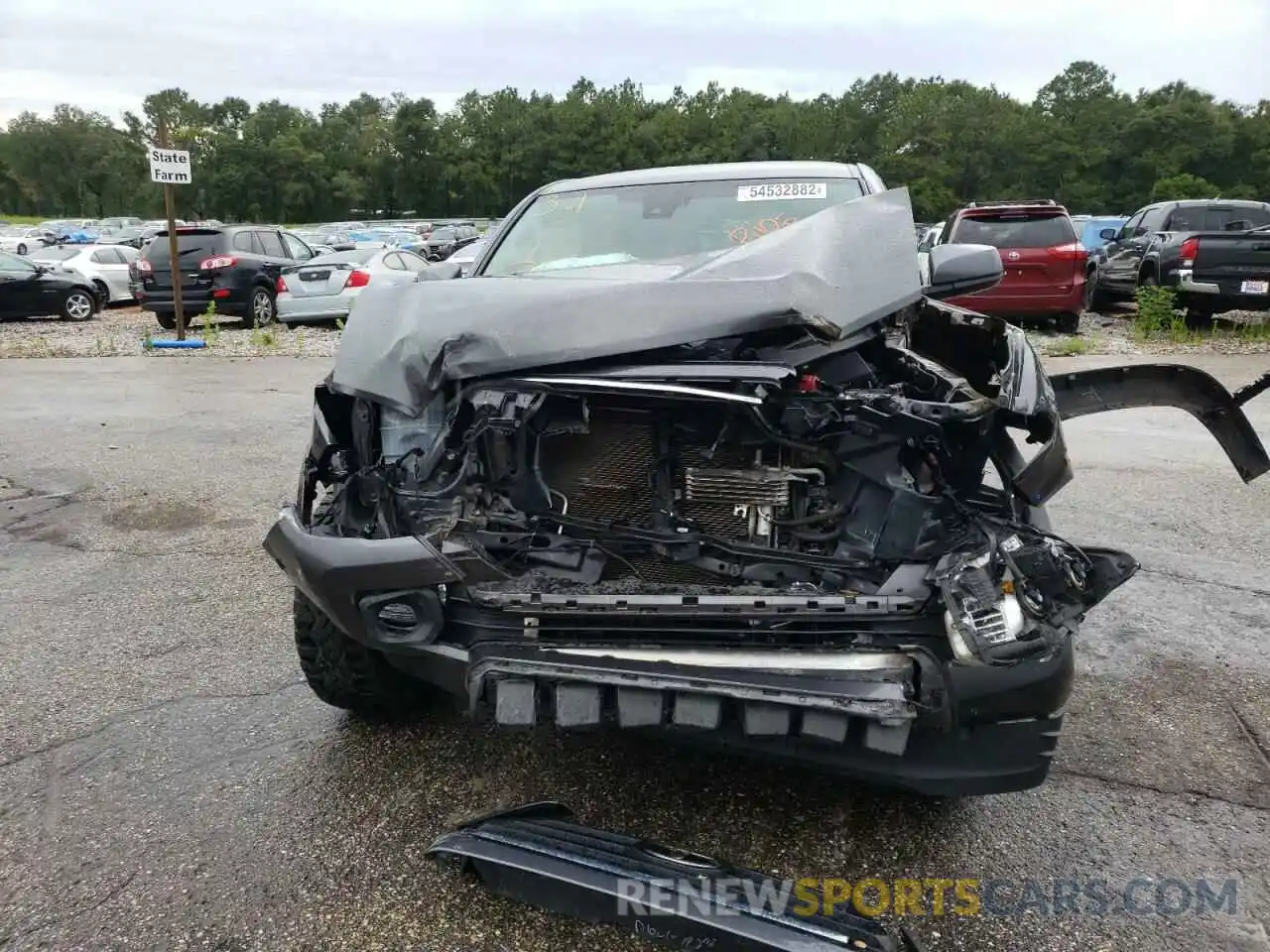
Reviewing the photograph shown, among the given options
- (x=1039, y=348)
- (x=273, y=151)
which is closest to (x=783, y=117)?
(x=273, y=151)

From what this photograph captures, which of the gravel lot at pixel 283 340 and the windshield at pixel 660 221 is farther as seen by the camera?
the gravel lot at pixel 283 340

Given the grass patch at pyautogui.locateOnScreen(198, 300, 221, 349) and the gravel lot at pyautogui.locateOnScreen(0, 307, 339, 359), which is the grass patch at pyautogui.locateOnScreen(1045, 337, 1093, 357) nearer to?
the gravel lot at pyautogui.locateOnScreen(0, 307, 339, 359)

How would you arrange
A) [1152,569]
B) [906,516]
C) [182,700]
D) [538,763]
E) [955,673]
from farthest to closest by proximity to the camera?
[1152,569] < [182,700] < [538,763] < [906,516] < [955,673]

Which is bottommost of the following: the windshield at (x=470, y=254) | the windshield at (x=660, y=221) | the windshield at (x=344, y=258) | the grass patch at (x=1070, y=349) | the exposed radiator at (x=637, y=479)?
the grass patch at (x=1070, y=349)

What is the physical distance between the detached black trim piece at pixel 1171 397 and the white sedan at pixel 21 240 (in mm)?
30896

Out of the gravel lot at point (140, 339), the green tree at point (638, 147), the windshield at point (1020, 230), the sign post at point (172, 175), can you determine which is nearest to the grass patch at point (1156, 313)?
the windshield at point (1020, 230)

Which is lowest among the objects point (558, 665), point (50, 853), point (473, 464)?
point (50, 853)

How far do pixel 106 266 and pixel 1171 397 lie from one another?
Answer: 2002 centimetres

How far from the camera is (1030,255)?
12.1 meters

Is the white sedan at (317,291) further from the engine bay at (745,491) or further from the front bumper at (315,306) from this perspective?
the engine bay at (745,491)

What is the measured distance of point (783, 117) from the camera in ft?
224

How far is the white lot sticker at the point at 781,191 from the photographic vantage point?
13.0 ft

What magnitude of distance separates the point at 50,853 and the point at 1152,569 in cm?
454

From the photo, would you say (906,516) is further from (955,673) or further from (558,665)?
(558,665)
